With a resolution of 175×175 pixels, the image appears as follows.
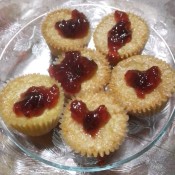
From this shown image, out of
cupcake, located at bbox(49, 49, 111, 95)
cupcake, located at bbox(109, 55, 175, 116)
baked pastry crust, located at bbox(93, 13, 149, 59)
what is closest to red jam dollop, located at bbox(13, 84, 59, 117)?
cupcake, located at bbox(49, 49, 111, 95)

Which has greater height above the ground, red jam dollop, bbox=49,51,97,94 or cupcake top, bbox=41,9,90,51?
cupcake top, bbox=41,9,90,51

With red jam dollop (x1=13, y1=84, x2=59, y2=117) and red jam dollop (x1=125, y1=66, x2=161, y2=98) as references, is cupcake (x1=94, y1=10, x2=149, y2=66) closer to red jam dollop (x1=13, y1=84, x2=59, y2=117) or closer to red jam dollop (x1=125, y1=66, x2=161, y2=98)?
red jam dollop (x1=125, y1=66, x2=161, y2=98)

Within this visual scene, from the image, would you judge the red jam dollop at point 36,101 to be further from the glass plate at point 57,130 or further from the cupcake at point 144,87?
the cupcake at point 144,87

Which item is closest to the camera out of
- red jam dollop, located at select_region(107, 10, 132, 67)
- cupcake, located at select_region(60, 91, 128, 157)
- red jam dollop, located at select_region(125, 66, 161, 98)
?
cupcake, located at select_region(60, 91, 128, 157)

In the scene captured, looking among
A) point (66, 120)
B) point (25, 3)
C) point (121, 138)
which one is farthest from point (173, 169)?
point (25, 3)

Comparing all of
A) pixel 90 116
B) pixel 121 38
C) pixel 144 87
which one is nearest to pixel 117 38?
pixel 121 38

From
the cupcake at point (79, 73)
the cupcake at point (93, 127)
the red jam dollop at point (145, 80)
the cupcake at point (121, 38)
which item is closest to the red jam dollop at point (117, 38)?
the cupcake at point (121, 38)
